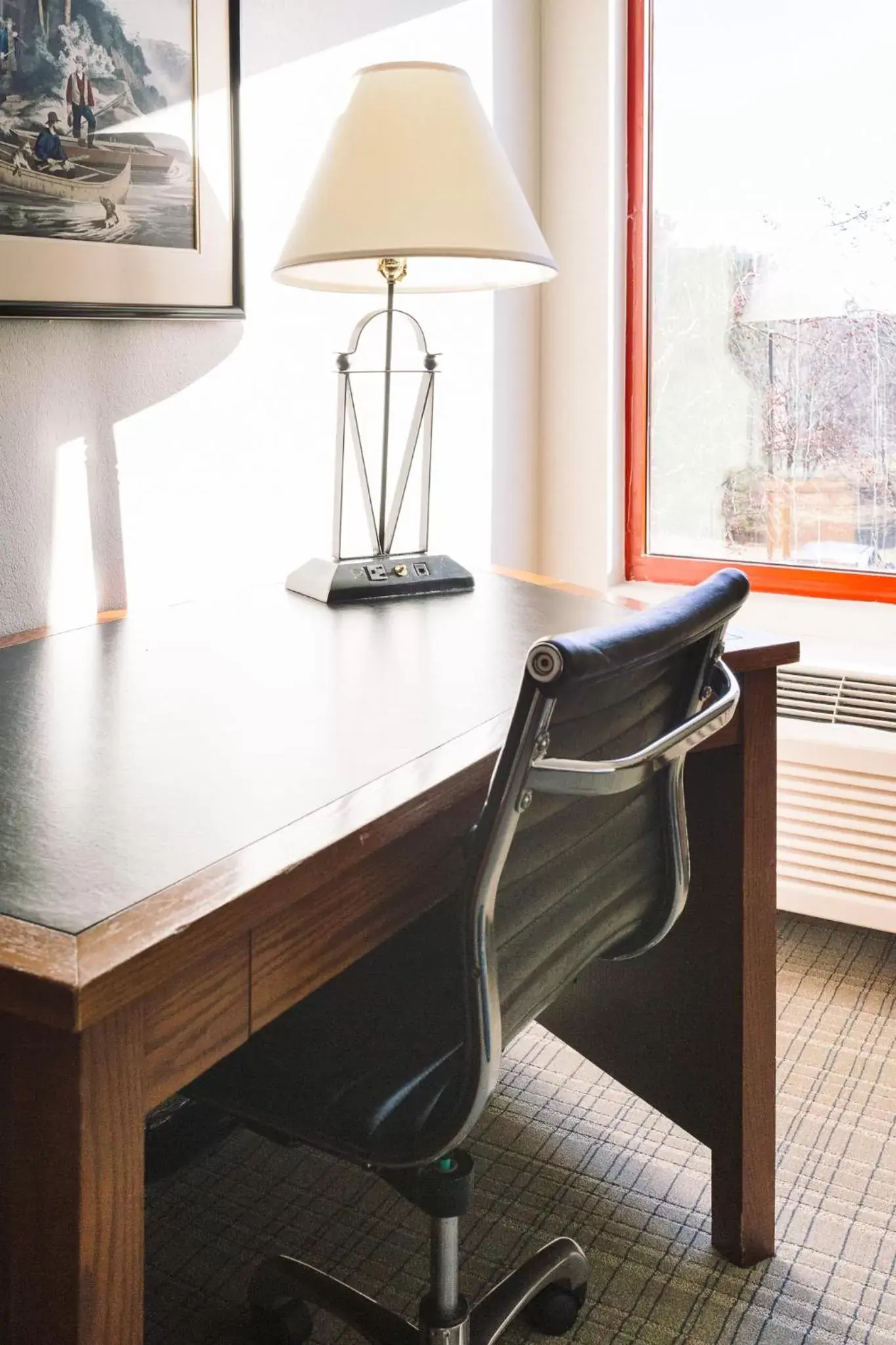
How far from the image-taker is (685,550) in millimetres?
2957

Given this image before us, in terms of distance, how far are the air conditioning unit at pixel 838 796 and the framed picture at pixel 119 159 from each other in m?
1.34

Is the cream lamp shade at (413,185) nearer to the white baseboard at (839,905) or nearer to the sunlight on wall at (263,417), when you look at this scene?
the sunlight on wall at (263,417)

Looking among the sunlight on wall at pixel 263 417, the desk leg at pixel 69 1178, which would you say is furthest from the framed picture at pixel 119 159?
the desk leg at pixel 69 1178

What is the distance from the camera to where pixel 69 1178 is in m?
0.76

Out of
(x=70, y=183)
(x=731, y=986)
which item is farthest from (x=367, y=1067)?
(x=70, y=183)

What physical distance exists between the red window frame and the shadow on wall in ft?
4.25

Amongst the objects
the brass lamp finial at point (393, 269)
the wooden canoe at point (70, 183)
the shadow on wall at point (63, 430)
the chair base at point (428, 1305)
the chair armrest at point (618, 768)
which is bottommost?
the chair base at point (428, 1305)

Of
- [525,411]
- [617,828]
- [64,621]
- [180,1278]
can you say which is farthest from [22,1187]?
[525,411]

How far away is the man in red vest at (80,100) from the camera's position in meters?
1.66

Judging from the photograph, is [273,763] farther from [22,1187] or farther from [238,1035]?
[22,1187]

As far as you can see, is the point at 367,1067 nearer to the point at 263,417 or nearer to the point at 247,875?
the point at 247,875

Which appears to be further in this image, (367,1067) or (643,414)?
(643,414)

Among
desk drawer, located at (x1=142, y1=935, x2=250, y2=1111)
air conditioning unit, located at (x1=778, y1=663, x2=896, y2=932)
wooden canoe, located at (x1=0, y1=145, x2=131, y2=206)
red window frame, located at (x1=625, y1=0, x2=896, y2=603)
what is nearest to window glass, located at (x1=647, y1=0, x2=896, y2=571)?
red window frame, located at (x1=625, y1=0, x2=896, y2=603)

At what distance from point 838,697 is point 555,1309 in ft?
4.53
